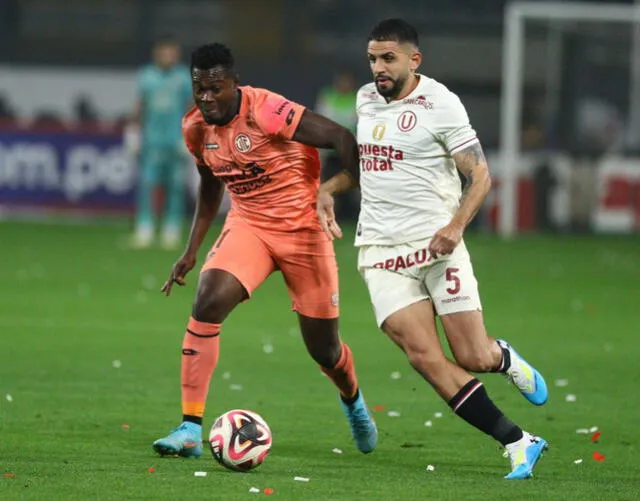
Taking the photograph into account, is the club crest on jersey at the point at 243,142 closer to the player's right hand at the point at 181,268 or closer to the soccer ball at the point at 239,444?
the player's right hand at the point at 181,268

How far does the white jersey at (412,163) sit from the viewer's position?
7.70 m

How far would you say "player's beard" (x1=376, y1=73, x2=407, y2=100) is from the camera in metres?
7.75

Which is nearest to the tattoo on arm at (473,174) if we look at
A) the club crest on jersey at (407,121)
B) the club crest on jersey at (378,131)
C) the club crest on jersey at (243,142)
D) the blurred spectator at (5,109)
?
the club crest on jersey at (407,121)

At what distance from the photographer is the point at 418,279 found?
7.76 meters

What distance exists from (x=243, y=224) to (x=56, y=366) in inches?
126

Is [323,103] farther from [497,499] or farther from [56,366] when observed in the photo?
[497,499]

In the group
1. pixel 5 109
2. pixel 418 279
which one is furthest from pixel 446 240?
pixel 5 109

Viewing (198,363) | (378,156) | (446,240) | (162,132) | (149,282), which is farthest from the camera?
(162,132)

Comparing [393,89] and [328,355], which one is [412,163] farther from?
[328,355]

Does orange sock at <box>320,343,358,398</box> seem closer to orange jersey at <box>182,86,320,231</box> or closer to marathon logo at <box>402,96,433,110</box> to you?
orange jersey at <box>182,86,320,231</box>

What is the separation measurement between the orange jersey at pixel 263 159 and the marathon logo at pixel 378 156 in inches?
21.3

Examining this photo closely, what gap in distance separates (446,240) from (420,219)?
1.33ft

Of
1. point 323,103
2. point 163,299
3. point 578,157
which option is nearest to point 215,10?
point 323,103

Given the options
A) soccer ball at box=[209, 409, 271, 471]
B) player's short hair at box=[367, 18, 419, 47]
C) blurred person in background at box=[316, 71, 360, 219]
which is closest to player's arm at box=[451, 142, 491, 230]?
player's short hair at box=[367, 18, 419, 47]
